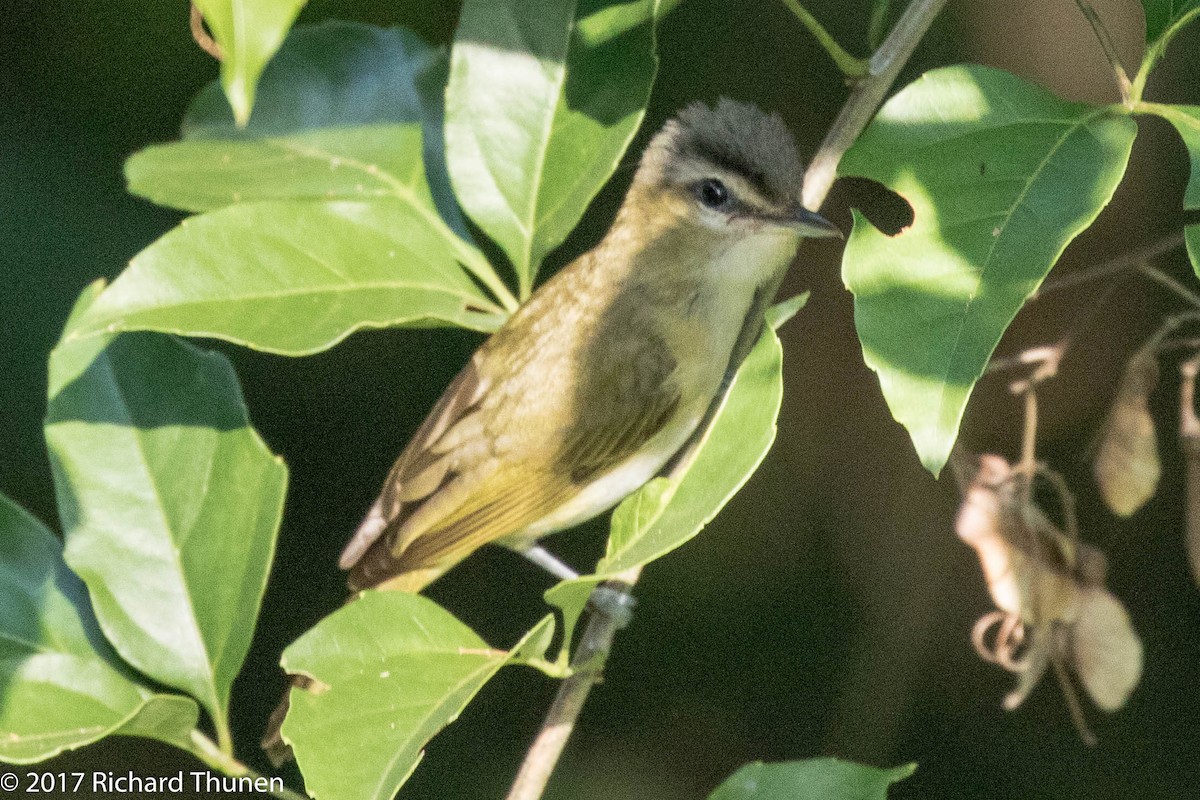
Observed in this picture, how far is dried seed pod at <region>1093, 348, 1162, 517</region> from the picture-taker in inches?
81.7

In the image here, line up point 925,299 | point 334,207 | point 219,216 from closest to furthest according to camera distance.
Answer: point 925,299 < point 219,216 < point 334,207

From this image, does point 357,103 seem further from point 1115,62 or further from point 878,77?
point 1115,62

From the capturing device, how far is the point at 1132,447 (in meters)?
2.08

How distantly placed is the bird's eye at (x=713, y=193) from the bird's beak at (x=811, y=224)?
0.21 meters

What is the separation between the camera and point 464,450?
7.74 ft

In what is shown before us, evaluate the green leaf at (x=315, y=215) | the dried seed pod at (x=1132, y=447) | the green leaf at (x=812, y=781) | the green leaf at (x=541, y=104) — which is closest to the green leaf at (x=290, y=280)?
the green leaf at (x=315, y=215)

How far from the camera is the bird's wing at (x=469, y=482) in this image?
7.57ft

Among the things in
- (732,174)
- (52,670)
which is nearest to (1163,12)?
(732,174)

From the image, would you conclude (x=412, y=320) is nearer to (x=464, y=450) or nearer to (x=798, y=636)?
(x=464, y=450)

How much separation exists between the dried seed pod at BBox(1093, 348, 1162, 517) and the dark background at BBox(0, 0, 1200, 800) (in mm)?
1095

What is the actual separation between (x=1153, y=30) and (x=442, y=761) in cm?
238

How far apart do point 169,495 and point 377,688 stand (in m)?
0.48

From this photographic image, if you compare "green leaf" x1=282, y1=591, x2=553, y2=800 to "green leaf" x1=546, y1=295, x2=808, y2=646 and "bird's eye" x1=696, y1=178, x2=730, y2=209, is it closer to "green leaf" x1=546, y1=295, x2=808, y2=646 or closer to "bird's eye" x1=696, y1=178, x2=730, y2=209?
"green leaf" x1=546, y1=295, x2=808, y2=646

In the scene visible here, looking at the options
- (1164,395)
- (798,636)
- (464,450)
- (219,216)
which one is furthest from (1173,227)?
(219,216)
